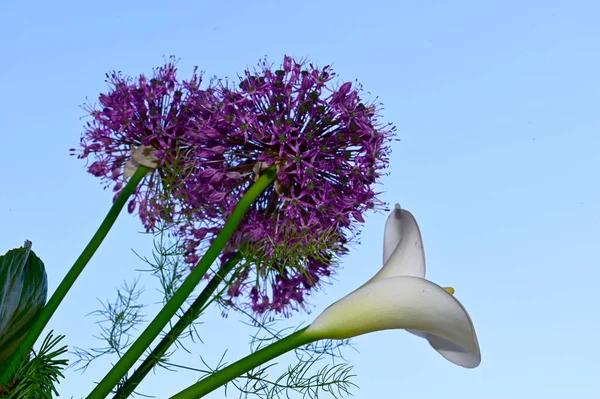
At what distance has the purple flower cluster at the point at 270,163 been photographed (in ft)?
2.66

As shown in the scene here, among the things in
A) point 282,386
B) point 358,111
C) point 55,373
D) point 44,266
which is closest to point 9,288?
point 44,266

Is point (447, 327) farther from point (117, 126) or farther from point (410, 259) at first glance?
point (117, 126)

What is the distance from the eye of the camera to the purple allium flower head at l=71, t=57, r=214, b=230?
880 millimetres

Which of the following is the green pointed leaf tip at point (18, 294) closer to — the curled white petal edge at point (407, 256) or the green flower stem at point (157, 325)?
the green flower stem at point (157, 325)

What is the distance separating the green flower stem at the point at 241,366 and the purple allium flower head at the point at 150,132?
0.26 meters

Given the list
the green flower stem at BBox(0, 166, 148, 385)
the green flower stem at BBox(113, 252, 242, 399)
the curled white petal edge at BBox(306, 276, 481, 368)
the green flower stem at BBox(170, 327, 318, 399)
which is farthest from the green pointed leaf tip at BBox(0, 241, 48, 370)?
the curled white petal edge at BBox(306, 276, 481, 368)

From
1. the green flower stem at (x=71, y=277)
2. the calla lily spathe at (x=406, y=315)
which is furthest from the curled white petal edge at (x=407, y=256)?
the green flower stem at (x=71, y=277)

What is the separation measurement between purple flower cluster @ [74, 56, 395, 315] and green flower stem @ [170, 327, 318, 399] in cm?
14

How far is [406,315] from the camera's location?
26.8 inches

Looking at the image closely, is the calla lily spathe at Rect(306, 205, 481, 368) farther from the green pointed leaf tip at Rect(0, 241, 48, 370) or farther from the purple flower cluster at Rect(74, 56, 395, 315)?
the green pointed leaf tip at Rect(0, 241, 48, 370)

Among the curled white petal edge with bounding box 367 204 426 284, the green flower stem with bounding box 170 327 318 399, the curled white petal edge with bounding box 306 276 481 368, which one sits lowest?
the green flower stem with bounding box 170 327 318 399

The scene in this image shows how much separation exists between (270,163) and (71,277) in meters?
0.25

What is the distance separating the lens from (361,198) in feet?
2.77

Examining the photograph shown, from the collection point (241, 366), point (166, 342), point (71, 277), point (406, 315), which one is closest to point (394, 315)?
point (406, 315)
